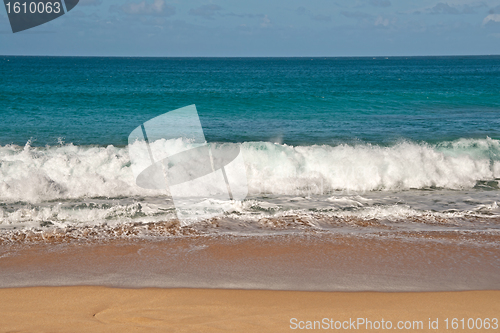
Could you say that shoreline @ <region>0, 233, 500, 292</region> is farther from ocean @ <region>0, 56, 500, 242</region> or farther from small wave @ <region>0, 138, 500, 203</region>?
small wave @ <region>0, 138, 500, 203</region>

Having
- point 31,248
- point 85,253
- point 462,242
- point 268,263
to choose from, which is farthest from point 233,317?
point 462,242

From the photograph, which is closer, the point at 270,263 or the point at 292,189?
the point at 270,263

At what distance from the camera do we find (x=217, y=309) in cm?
378

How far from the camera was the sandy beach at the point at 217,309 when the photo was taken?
352 centimetres

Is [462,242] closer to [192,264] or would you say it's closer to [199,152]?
[192,264]

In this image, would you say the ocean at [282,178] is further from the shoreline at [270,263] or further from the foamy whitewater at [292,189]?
the shoreline at [270,263]

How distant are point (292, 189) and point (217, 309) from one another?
4.62 m

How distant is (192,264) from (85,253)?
1.33m

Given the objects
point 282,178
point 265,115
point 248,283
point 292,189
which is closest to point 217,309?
point 248,283

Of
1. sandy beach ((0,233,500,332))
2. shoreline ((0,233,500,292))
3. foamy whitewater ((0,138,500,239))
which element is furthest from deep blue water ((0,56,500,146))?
sandy beach ((0,233,500,332))

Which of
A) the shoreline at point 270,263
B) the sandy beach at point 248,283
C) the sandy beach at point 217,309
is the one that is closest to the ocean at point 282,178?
the shoreline at point 270,263

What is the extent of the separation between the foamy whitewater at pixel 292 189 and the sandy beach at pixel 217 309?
72.8 inches

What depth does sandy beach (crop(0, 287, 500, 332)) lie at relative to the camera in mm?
3521

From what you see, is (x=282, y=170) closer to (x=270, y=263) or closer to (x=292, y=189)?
(x=292, y=189)
